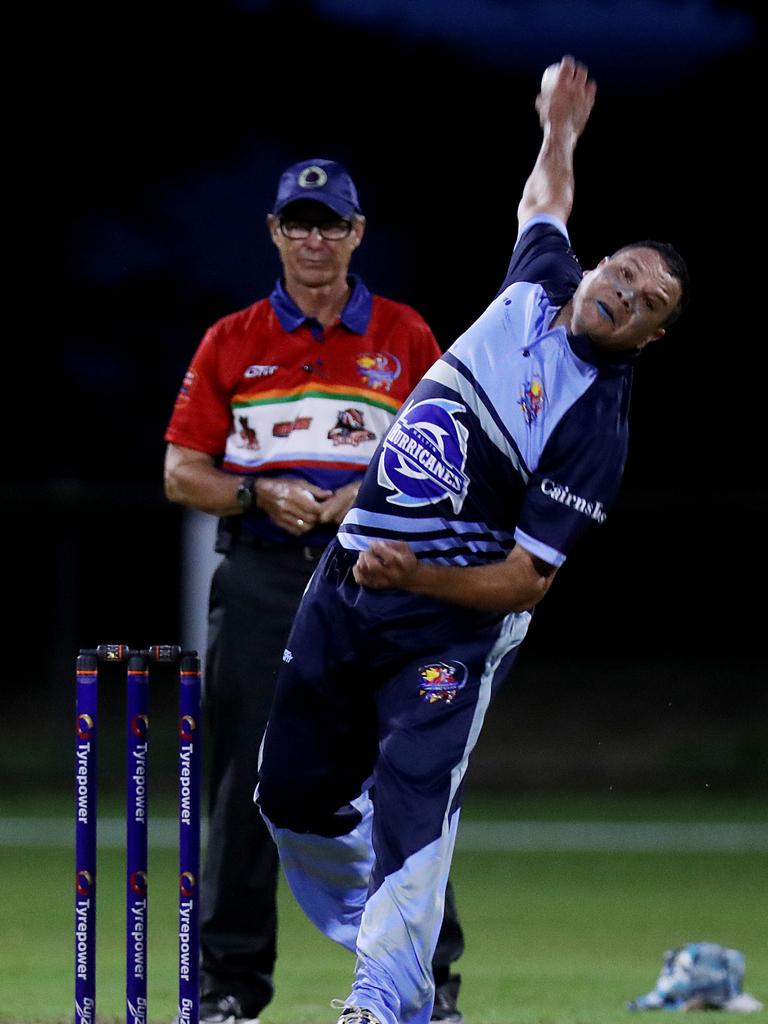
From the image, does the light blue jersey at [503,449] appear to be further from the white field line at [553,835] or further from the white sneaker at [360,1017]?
the white field line at [553,835]

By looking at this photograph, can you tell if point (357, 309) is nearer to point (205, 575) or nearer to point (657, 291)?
point (657, 291)

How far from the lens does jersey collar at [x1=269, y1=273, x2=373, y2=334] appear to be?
4.99 meters

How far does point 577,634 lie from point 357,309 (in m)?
7.36

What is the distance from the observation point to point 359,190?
12297 millimetres

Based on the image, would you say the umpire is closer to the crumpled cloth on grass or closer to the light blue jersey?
the light blue jersey

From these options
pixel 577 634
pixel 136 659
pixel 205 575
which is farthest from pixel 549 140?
pixel 577 634

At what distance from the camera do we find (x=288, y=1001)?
5.46 metres

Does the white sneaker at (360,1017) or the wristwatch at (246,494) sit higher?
the wristwatch at (246,494)

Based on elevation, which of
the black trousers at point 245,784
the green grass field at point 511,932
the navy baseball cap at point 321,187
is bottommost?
the green grass field at point 511,932

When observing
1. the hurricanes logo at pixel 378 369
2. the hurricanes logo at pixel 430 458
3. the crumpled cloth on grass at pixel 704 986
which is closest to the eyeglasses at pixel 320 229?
the hurricanes logo at pixel 378 369

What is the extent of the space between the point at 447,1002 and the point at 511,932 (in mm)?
1900

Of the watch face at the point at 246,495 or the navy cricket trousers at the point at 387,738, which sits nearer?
the navy cricket trousers at the point at 387,738

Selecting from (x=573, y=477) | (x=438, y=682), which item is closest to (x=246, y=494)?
(x=438, y=682)

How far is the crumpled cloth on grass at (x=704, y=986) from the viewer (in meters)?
5.38
